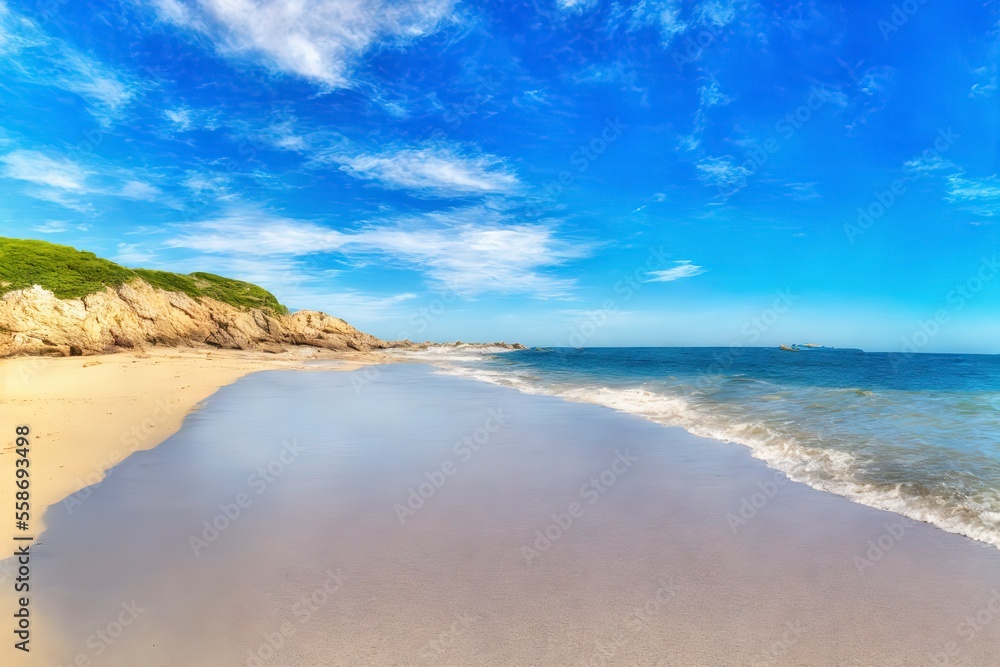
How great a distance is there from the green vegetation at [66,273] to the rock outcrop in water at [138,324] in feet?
2.57

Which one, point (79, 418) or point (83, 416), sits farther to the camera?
point (83, 416)

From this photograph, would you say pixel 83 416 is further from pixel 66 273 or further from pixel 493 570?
pixel 66 273

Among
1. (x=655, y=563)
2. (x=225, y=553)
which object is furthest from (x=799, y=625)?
(x=225, y=553)

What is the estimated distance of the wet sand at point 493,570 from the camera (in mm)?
3467

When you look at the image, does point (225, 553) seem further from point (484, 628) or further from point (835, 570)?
point (835, 570)

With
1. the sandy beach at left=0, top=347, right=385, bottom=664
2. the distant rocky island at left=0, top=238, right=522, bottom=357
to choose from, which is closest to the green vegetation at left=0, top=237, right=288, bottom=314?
the distant rocky island at left=0, top=238, right=522, bottom=357

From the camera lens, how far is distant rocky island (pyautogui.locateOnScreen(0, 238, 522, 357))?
1241 inches

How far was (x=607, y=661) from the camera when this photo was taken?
3322mm

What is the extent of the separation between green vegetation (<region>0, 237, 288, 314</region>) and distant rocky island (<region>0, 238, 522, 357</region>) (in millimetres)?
64

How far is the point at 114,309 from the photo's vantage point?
1511 inches

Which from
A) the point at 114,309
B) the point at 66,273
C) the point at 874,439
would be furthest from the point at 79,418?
the point at 66,273

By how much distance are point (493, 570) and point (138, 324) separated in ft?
156

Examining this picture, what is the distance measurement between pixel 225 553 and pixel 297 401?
12291mm

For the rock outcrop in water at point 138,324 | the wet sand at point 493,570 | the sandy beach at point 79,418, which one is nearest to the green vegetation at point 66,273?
the rock outcrop in water at point 138,324
